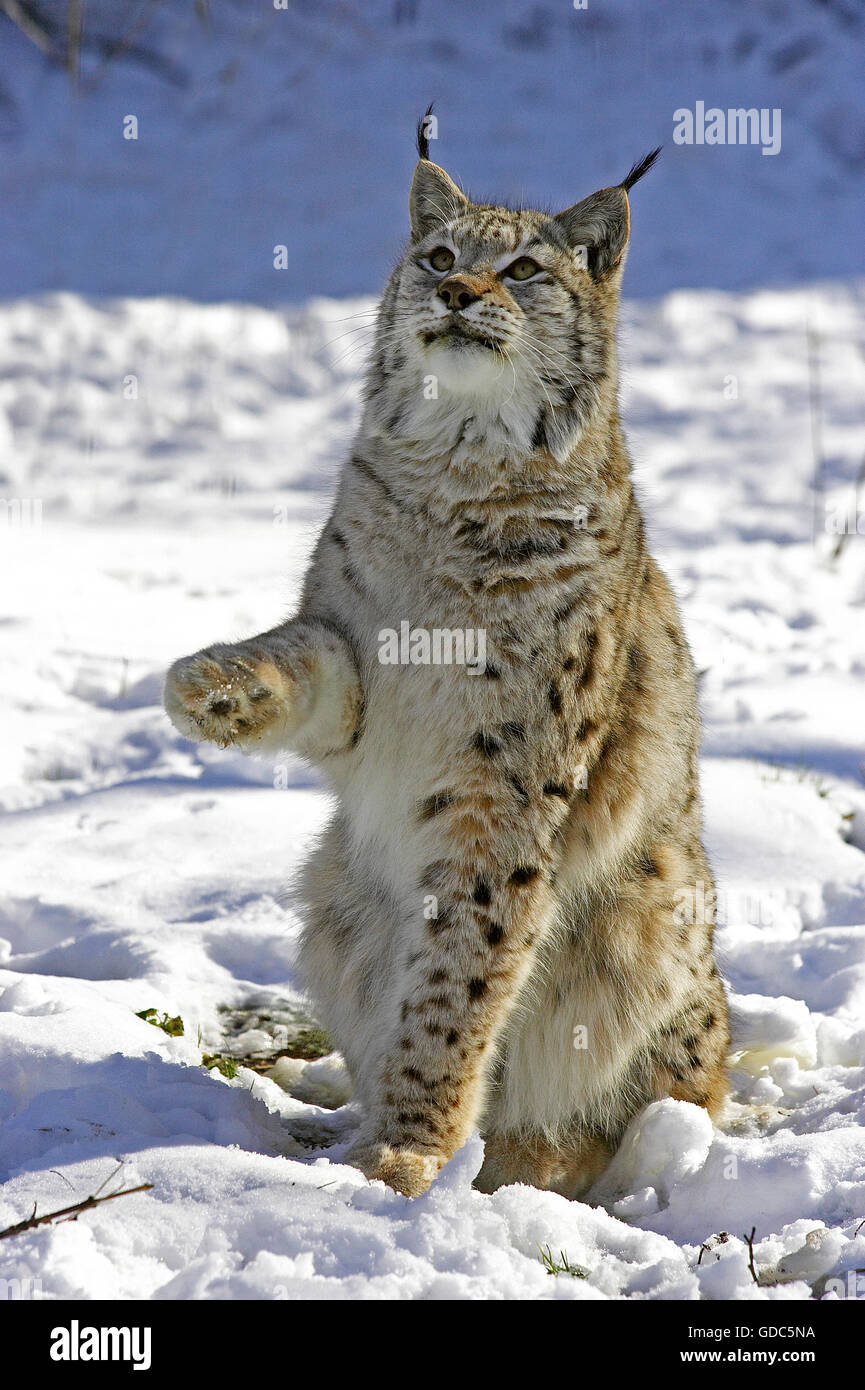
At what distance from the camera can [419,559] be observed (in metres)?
2.92

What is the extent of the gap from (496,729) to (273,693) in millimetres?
463

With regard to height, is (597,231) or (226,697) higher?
(597,231)

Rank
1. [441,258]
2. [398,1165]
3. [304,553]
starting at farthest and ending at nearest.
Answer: [304,553] → [441,258] → [398,1165]

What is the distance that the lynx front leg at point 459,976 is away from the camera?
106 inches

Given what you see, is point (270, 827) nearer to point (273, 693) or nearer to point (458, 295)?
point (273, 693)

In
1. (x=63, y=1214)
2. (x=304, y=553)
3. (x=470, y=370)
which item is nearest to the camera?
(x=63, y=1214)

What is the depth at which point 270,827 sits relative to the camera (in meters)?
4.64

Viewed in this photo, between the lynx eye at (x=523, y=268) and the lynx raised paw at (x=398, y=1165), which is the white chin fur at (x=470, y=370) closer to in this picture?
the lynx eye at (x=523, y=268)

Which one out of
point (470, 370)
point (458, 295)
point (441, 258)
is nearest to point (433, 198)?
point (441, 258)

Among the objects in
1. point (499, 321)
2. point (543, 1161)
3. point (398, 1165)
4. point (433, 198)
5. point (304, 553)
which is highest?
point (433, 198)

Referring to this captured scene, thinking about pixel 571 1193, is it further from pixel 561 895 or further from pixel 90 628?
pixel 90 628

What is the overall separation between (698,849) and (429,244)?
1570 mm

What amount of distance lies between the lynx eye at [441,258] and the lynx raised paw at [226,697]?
1.05 metres

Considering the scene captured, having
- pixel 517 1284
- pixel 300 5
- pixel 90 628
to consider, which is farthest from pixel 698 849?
pixel 300 5
